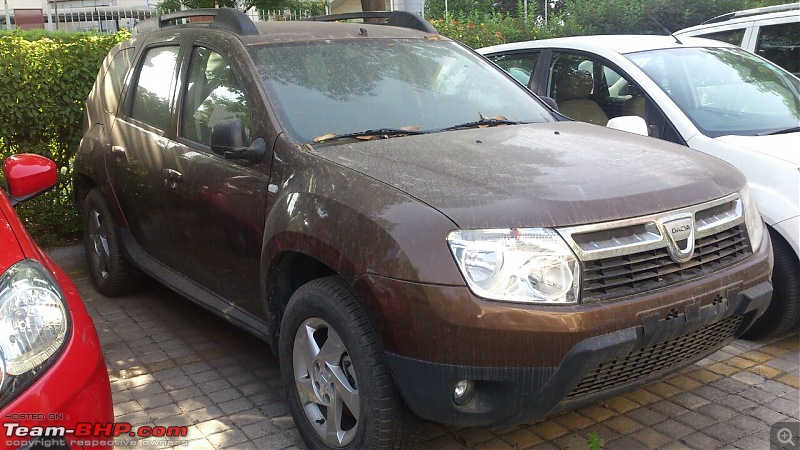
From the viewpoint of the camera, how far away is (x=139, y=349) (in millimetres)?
4902

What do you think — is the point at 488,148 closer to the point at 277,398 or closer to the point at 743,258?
the point at 743,258

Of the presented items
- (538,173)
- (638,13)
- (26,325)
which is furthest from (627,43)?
(638,13)

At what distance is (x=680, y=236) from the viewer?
3127 mm

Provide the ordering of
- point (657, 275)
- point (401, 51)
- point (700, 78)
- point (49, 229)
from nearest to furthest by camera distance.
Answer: point (657, 275) < point (401, 51) < point (700, 78) < point (49, 229)

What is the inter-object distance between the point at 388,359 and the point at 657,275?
104 centimetres

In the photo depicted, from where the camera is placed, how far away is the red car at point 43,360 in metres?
2.44

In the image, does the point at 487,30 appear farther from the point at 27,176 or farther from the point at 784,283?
the point at 27,176

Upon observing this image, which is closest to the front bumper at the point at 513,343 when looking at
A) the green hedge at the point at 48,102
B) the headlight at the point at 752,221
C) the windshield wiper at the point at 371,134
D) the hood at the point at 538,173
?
the hood at the point at 538,173

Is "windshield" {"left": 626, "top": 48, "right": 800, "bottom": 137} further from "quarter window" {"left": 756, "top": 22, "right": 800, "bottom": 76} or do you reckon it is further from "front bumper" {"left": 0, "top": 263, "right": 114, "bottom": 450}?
"front bumper" {"left": 0, "top": 263, "right": 114, "bottom": 450}

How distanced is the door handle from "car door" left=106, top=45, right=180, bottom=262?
0.24 ft

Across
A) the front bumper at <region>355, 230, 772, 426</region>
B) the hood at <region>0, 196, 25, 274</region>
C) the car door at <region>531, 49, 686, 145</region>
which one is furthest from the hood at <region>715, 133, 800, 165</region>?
the hood at <region>0, 196, 25, 274</region>

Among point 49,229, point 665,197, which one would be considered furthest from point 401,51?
point 49,229

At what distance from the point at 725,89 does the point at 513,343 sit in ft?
11.7

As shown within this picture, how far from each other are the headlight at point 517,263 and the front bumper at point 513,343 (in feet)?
0.18
